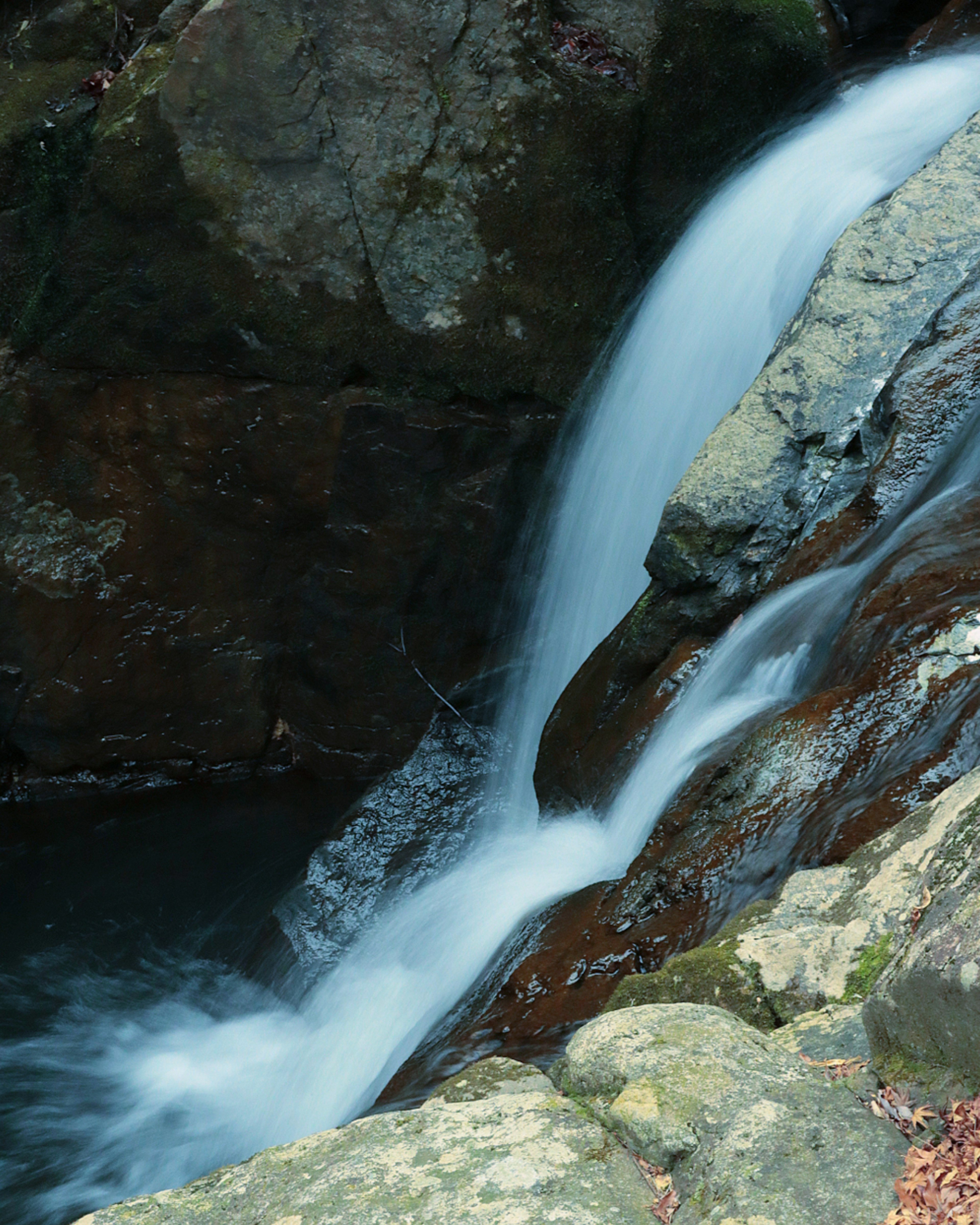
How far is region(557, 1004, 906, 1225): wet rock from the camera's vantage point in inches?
65.6

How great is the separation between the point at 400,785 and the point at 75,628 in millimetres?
2516

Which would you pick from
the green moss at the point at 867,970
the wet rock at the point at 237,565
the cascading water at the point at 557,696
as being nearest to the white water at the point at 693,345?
the cascading water at the point at 557,696

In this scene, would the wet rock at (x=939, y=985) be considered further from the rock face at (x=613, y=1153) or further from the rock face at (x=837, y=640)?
the rock face at (x=837, y=640)

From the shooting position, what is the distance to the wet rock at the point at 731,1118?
1665 millimetres

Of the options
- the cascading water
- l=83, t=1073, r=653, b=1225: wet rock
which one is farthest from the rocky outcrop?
l=83, t=1073, r=653, b=1225: wet rock

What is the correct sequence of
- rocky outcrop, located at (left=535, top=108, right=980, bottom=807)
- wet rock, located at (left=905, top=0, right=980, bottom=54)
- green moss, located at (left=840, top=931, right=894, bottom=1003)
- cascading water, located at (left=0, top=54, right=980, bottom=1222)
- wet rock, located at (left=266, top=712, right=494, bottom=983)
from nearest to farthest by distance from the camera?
green moss, located at (left=840, top=931, right=894, bottom=1003) < cascading water, located at (left=0, top=54, right=980, bottom=1222) < rocky outcrop, located at (left=535, top=108, right=980, bottom=807) < wet rock, located at (left=266, top=712, right=494, bottom=983) < wet rock, located at (left=905, top=0, right=980, bottom=54)

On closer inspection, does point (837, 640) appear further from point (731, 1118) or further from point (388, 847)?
point (388, 847)

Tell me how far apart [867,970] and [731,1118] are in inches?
27.3

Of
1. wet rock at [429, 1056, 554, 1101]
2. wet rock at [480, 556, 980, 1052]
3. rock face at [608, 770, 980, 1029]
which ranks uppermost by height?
wet rock at [480, 556, 980, 1052]

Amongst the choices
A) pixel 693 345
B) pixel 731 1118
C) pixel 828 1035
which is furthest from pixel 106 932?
pixel 731 1118

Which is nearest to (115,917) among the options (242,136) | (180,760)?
(180,760)

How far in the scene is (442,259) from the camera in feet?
21.3

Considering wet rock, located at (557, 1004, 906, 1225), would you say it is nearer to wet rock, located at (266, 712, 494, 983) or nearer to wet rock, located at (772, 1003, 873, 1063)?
wet rock, located at (772, 1003, 873, 1063)

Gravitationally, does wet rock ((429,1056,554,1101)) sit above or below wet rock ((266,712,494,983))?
below
